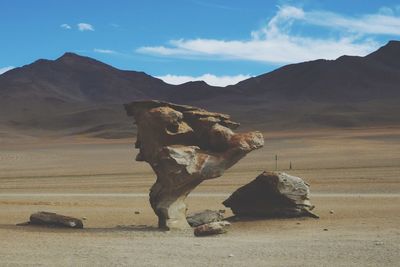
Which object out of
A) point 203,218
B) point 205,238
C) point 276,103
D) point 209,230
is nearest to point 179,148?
point 209,230

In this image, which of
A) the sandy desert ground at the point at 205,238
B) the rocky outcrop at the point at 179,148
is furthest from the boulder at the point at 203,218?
the sandy desert ground at the point at 205,238

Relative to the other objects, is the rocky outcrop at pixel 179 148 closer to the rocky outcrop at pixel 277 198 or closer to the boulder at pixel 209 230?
the boulder at pixel 209 230

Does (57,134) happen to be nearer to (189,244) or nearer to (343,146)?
(343,146)

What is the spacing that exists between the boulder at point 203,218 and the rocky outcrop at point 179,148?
30.0 inches

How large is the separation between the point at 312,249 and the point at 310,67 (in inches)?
7421

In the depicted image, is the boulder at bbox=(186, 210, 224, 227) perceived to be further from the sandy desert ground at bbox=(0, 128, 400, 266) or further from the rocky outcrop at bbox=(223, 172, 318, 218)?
the rocky outcrop at bbox=(223, 172, 318, 218)

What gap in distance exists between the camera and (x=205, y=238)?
1512cm

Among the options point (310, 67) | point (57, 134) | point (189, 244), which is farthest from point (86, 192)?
point (310, 67)

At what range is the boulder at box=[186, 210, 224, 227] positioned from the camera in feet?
59.2

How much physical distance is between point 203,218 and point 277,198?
7.70ft

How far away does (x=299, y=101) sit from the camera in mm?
164750

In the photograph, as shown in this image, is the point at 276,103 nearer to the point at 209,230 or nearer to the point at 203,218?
the point at 203,218

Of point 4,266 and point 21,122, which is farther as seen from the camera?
point 21,122

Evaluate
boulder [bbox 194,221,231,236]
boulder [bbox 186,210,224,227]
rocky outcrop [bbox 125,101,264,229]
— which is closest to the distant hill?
boulder [bbox 186,210,224,227]
